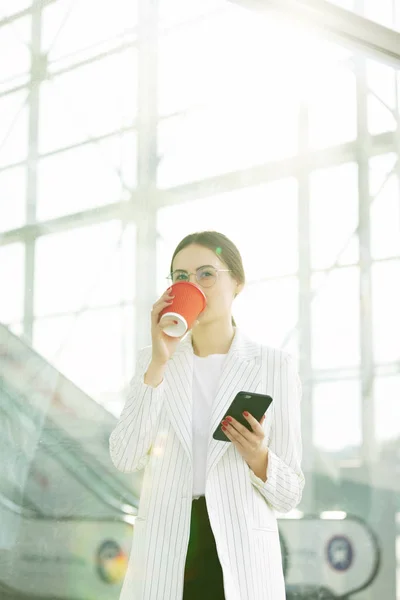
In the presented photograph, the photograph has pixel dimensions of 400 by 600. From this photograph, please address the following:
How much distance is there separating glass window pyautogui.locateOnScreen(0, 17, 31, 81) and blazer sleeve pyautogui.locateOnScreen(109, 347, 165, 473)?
4.29ft

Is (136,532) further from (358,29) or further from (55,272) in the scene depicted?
(358,29)

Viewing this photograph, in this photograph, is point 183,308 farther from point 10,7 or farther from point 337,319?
point 337,319

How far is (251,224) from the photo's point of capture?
140 inches

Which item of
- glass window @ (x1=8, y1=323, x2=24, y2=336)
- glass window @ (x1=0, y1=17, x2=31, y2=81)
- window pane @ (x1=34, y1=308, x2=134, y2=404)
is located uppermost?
glass window @ (x1=0, y1=17, x2=31, y2=81)

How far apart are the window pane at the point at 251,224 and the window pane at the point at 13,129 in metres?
0.82

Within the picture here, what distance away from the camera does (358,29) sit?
9.81 feet

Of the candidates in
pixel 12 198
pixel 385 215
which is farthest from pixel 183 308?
pixel 385 215

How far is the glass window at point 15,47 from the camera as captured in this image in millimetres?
2500

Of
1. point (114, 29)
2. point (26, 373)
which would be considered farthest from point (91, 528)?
point (114, 29)

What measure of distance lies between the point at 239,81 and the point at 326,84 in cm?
42

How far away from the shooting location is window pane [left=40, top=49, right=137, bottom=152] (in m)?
2.67

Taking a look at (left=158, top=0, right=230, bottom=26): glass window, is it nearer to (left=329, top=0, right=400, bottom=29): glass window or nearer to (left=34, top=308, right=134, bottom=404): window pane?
(left=329, top=0, right=400, bottom=29): glass window

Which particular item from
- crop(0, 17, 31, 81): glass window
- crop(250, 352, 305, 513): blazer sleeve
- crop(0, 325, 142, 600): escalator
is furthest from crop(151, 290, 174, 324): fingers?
crop(0, 17, 31, 81): glass window

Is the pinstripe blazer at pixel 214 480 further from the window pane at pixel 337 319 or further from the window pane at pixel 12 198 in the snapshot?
the window pane at pixel 337 319
